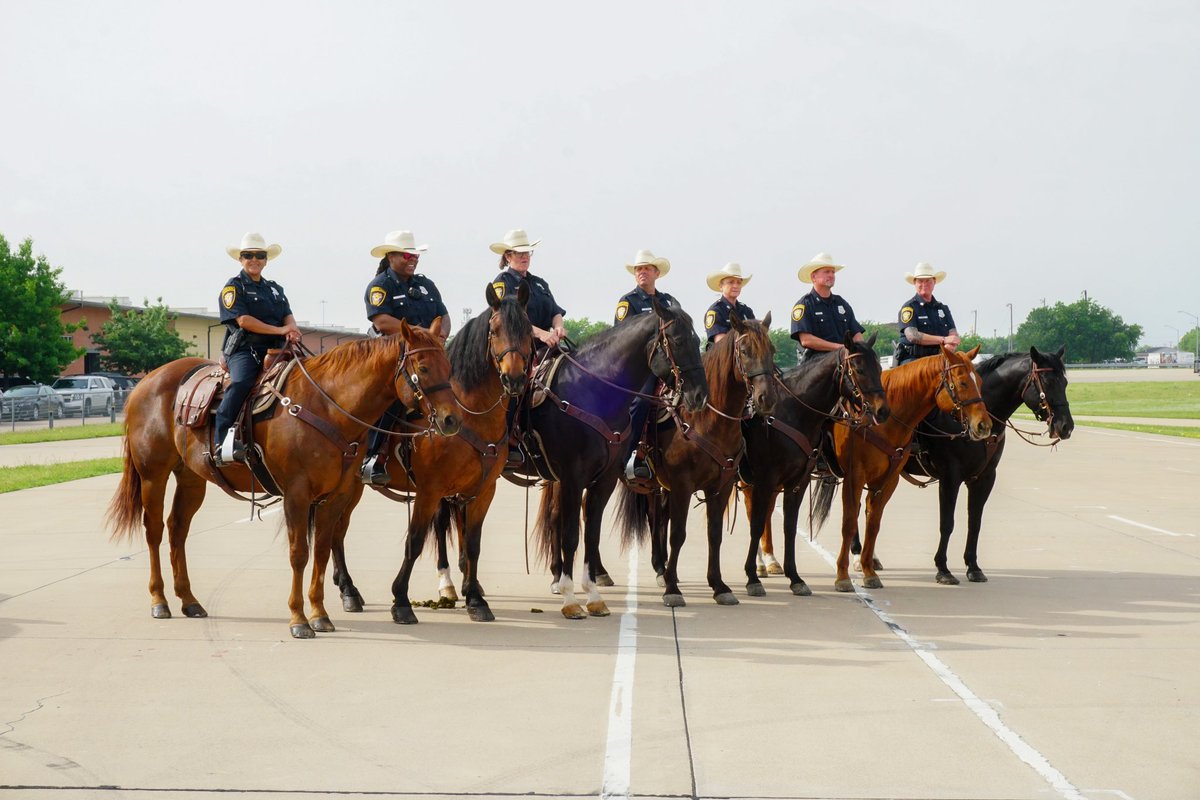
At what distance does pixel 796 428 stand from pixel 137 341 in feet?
184

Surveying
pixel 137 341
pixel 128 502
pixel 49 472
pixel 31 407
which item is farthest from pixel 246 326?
pixel 137 341

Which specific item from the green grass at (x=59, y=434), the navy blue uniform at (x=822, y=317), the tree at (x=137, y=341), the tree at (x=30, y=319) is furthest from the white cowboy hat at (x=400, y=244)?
the tree at (x=137, y=341)

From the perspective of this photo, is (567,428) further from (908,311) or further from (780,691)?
(908,311)

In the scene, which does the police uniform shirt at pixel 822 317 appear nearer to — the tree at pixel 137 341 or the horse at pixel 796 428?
the horse at pixel 796 428

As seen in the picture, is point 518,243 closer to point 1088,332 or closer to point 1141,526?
point 1141,526

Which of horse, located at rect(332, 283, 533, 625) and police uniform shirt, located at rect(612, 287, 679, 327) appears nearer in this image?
horse, located at rect(332, 283, 533, 625)

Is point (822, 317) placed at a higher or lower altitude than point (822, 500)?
higher

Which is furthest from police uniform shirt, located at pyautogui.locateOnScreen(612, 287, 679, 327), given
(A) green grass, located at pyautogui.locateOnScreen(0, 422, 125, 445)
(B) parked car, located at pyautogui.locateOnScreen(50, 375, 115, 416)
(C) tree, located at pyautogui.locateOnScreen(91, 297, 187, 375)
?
(C) tree, located at pyautogui.locateOnScreen(91, 297, 187, 375)

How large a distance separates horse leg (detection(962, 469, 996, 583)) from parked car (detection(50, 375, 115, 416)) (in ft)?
125

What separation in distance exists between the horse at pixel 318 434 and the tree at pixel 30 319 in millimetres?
48655

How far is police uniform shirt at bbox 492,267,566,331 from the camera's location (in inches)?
398

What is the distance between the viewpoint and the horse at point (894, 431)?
34.2 ft

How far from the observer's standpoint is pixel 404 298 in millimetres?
9547

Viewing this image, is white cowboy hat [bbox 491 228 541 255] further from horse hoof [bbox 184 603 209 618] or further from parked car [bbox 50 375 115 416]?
parked car [bbox 50 375 115 416]
